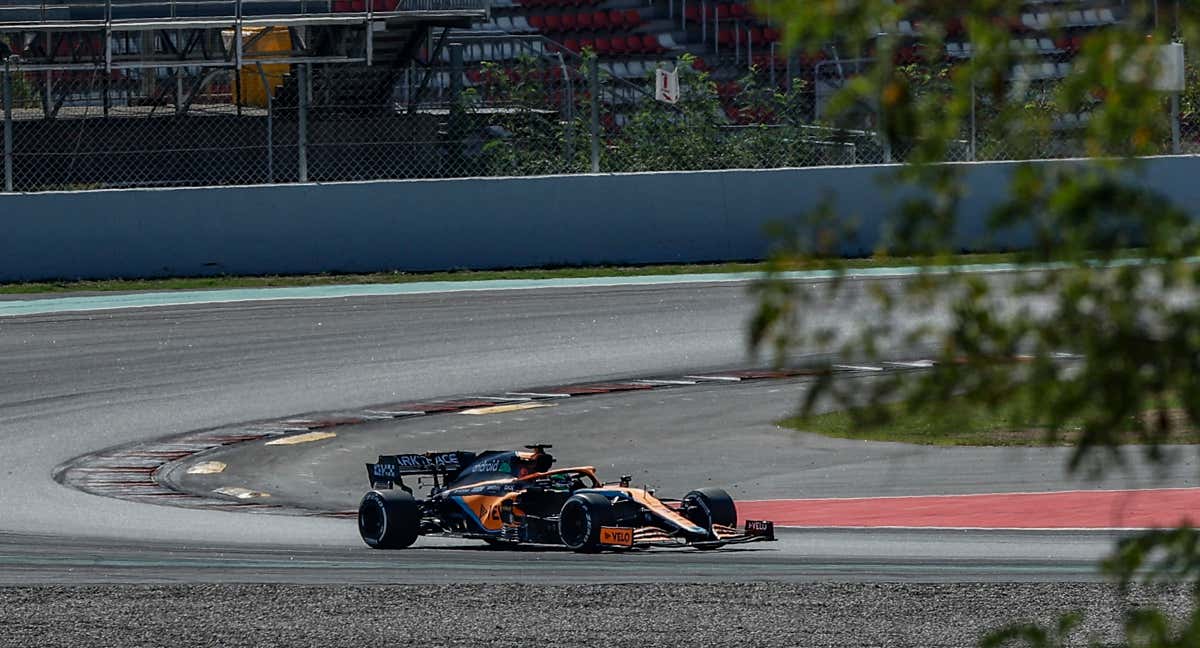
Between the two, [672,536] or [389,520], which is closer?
[672,536]

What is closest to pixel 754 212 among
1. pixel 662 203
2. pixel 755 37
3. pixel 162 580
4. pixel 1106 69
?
pixel 662 203

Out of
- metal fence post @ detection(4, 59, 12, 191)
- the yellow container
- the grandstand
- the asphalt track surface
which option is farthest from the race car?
the yellow container

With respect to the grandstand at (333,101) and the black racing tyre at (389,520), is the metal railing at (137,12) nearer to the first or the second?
the grandstand at (333,101)

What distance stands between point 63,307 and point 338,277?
3255 millimetres

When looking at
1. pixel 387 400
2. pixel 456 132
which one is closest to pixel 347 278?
pixel 456 132

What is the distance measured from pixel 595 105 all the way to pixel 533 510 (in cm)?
1233

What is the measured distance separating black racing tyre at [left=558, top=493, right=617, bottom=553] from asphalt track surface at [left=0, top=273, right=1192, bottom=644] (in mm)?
91

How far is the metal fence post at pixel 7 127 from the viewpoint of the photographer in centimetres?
1950

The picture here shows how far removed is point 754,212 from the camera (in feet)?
69.8

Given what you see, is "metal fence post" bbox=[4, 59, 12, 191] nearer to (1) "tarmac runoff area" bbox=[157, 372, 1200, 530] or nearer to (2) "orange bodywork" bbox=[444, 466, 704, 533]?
(1) "tarmac runoff area" bbox=[157, 372, 1200, 530]

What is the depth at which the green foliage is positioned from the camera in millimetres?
2090

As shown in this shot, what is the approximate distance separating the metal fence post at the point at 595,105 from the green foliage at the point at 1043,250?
18.4 meters

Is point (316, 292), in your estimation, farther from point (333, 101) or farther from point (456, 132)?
point (333, 101)

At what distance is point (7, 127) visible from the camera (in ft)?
64.8
